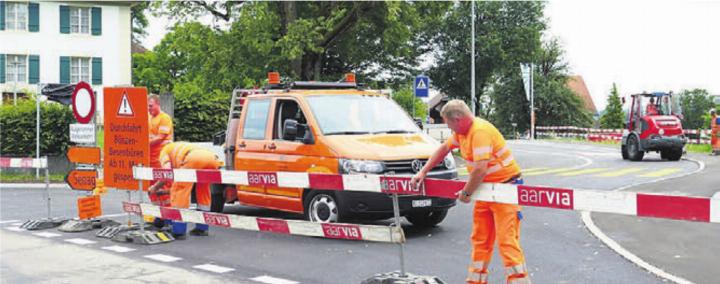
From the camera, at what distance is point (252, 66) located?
29.6m

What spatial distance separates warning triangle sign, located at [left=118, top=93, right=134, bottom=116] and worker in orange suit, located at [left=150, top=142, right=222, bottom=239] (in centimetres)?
67

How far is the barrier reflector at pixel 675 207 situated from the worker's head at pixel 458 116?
1.60 m

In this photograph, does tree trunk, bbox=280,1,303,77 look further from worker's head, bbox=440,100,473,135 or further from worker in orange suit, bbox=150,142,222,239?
worker's head, bbox=440,100,473,135

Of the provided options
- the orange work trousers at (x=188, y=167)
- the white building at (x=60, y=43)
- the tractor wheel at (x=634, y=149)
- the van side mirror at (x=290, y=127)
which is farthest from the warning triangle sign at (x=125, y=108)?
the white building at (x=60, y=43)

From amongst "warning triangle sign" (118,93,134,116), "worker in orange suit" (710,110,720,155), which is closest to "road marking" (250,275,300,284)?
"warning triangle sign" (118,93,134,116)

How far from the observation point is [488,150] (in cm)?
624

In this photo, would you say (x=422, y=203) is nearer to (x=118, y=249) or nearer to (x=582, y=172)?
(x=118, y=249)

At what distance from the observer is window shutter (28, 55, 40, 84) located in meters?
46.5

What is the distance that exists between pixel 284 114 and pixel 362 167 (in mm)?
1900

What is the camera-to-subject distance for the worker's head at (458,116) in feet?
21.0

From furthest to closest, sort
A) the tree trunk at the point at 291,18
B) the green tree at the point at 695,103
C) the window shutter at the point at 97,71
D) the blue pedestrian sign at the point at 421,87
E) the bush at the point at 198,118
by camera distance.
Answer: the green tree at the point at 695,103 < the window shutter at the point at 97,71 < the tree trunk at the point at 291,18 < the bush at the point at 198,118 < the blue pedestrian sign at the point at 421,87

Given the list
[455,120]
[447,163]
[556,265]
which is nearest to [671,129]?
[447,163]

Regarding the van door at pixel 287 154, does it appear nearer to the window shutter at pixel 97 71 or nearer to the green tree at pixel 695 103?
the window shutter at pixel 97 71

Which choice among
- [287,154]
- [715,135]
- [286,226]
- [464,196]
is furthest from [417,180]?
[715,135]
